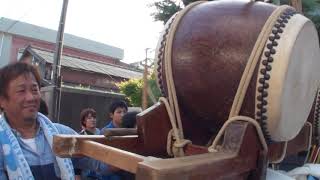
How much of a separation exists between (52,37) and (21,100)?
23075 mm

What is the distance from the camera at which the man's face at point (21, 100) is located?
1870 millimetres

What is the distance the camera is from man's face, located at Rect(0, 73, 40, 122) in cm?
187

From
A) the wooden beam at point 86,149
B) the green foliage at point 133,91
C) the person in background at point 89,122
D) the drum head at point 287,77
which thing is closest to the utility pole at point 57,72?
the green foliage at point 133,91

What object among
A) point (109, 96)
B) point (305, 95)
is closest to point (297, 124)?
point (305, 95)

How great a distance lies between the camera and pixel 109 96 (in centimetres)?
986

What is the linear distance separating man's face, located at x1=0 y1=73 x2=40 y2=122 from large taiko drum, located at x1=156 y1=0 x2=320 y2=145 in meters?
0.77

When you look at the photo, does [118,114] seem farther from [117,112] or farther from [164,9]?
[164,9]

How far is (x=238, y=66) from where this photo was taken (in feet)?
3.87

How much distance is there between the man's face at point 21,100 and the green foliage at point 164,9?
377cm

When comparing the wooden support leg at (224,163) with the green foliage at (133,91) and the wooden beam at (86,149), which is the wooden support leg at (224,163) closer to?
the wooden beam at (86,149)

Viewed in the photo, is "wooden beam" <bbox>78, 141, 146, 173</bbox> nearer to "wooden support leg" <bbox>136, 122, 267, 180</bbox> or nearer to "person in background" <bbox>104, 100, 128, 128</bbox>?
"wooden support leg" <bbox>136, 122, 267, 180</bbox>

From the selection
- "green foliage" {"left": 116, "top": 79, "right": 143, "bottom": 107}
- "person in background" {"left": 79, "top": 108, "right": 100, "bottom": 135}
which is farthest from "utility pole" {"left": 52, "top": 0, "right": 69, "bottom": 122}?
"person in background" {"left": 79, "top": 108, "right": 100, "bottom": 135}

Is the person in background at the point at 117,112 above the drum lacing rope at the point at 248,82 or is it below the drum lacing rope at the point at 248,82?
below

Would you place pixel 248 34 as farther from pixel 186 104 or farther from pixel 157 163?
pixel 157 163
